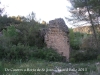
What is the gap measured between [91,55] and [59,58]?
439cm

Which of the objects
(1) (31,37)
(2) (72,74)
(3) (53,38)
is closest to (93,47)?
(3) (53,38)

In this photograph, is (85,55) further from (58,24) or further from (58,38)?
(58,24)

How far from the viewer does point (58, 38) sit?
18.1 metres

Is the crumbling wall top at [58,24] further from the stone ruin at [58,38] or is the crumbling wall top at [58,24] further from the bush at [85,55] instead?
the bush at [85,55]

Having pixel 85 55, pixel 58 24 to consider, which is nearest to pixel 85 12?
pixel 58 24

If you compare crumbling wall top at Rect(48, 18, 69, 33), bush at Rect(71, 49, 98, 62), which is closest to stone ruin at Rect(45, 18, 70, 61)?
crumbling wall top at Rect(48, 18, 69, 33)

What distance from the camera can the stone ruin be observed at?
18.0 meters

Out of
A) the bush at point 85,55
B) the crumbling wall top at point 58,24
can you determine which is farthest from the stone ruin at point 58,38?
the bush at point 85,55

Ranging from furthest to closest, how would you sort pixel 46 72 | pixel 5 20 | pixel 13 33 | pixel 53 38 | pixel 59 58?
1. pixel 5 20
2. pixel 13 33
3. pixel 53 38
4. pixel 59 58
5. pixel 46 72

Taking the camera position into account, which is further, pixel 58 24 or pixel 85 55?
pixel 85 55

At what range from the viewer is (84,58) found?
1956cm

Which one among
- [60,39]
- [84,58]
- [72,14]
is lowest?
[84,58]

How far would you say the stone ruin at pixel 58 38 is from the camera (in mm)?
17953

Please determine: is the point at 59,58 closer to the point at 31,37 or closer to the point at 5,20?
the point at 31,37
